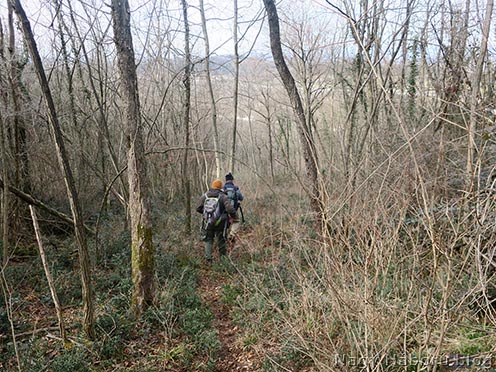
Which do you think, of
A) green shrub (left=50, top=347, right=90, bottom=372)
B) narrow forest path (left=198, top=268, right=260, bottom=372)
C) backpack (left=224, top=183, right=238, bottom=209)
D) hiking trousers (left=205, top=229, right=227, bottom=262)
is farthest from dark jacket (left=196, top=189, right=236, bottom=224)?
green shrub (left=50, top=347, right=90, bottom=372)

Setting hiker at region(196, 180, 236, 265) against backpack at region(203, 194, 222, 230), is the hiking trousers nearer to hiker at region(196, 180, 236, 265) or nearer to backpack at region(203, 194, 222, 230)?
hiker at region(196, 180, 236, 265)

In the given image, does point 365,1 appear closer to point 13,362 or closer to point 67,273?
point 67,273

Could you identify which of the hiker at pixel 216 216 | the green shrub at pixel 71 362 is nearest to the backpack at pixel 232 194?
the hiker at pixel 216 216

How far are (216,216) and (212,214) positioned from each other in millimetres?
92

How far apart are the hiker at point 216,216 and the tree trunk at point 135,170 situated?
2428 millimetres

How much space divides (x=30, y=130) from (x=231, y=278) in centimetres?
651

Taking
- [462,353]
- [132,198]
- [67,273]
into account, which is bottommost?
[67,273]

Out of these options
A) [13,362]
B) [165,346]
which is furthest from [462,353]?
[13,362]

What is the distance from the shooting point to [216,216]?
22.2 feet

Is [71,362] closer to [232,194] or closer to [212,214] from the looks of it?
[212,214]

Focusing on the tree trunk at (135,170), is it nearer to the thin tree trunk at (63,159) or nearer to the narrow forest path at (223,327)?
the thin tree trunk at (63,159)

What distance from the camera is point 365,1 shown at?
26.2ft

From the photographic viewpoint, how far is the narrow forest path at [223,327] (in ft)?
12.2

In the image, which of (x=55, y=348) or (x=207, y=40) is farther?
(x=207, y=40)
